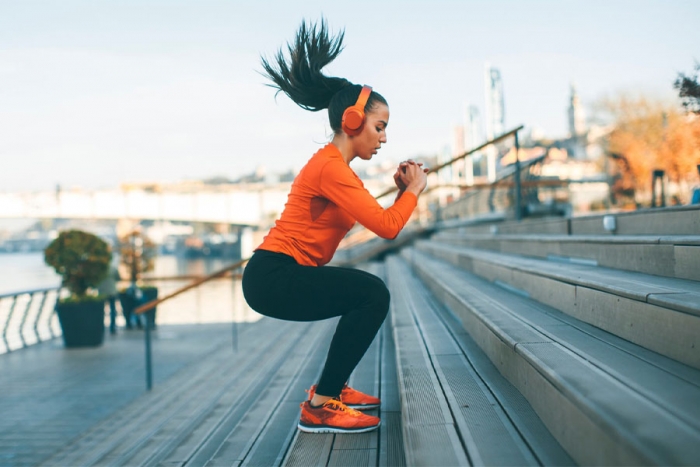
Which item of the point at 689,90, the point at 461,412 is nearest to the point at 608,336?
the point at 461,412

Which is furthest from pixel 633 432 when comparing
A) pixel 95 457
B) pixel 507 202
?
pixel 507 202

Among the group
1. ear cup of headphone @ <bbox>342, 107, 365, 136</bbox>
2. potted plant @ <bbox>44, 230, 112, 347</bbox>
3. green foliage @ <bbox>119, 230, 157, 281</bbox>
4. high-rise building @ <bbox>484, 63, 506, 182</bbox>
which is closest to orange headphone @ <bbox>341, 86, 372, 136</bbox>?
ear cup of headphone @ <bbox>342, 107, 365, 136</bbox>

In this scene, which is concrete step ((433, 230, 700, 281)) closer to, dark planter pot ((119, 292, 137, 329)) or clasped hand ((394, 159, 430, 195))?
clasped hand ((394, 159, 430, 195))

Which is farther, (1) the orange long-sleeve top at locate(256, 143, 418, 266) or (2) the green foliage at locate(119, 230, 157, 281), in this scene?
(2) the green foliage at locate(119, 230, 157, 281)

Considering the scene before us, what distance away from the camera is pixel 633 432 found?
1.33 metres

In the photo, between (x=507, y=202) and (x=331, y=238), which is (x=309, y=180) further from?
(x=507, y=202)

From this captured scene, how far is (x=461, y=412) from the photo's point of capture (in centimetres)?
215

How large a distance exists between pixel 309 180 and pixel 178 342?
240 inches

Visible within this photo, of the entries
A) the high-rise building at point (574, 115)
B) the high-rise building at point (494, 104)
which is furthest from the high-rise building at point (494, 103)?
the high-rise building at point (574, 115)

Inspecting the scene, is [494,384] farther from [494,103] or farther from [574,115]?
[574,115]

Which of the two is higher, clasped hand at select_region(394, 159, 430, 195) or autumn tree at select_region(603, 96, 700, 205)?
autumn tree at select_region(603, 96, 700, 205)

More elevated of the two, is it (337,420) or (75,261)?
(75,261)

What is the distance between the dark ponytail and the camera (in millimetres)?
2465

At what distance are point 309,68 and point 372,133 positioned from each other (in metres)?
0.36
